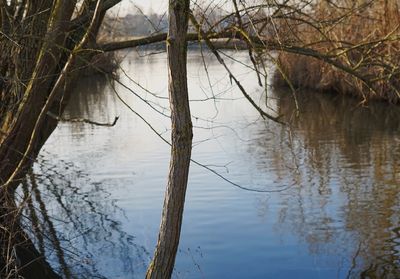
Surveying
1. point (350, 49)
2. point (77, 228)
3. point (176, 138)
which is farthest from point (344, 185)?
point (176, 138)

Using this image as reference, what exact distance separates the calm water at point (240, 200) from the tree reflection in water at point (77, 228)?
1.0 inches

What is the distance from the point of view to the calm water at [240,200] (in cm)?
727

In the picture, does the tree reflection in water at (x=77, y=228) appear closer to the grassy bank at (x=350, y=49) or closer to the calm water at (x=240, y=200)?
the calm water at (x=240, y=200)

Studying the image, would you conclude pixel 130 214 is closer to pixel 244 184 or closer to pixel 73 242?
pixel 73 242

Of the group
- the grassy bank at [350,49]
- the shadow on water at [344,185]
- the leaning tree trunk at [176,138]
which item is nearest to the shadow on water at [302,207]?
the shadow on water at [344,185]

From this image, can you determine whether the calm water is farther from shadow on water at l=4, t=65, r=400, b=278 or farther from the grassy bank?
the grassy bank

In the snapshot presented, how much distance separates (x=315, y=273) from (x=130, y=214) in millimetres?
3448

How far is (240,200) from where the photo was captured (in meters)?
9.81

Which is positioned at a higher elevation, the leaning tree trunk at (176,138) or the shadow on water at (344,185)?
the leaning tree trunk at (176,138)

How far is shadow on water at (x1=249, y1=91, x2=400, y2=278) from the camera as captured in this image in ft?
24.8

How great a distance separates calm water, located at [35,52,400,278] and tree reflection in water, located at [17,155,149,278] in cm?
3

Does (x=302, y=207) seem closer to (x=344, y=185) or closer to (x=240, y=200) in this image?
(x=240, y=200)

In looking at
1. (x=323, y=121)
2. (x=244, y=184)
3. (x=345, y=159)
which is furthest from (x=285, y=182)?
(x=323, y=121)

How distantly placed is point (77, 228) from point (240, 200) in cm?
260
